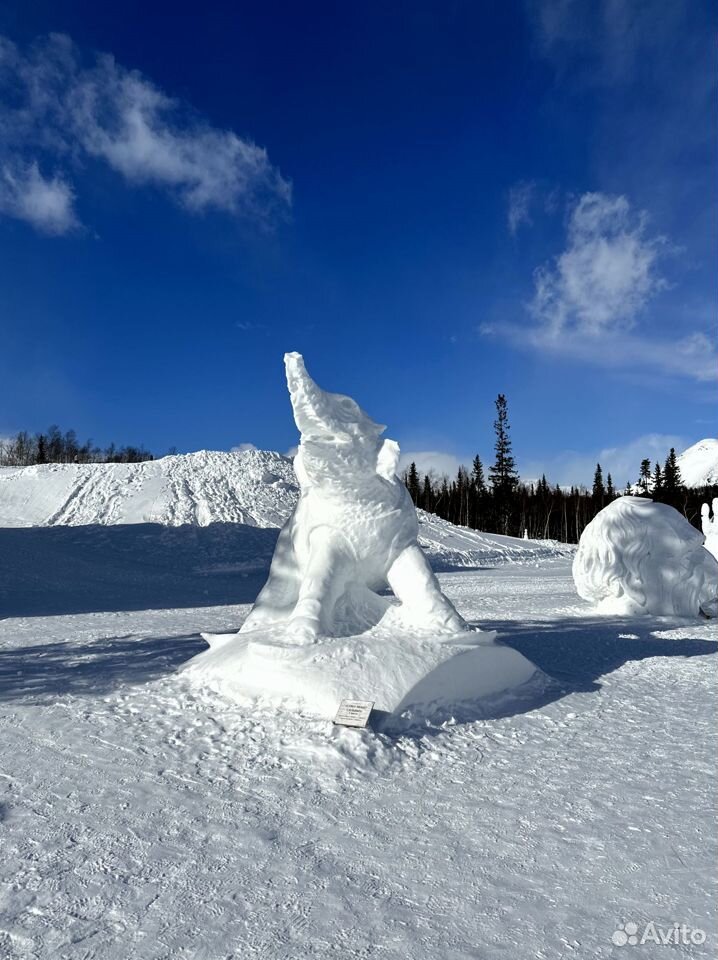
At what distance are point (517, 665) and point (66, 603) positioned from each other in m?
9.41

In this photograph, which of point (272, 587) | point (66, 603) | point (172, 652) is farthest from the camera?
point (66, 603)

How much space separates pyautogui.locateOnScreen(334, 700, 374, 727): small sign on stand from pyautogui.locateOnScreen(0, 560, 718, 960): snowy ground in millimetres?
73

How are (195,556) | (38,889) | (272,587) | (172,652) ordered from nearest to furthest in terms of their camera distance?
(38,889), (272,587), (172,652), (195,556)

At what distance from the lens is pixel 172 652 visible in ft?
20.6

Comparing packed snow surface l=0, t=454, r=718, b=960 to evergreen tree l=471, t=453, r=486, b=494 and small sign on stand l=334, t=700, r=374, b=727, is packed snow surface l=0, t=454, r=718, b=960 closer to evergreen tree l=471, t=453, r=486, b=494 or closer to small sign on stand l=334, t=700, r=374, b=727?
small sign on stand l=334, t=700, r=374, b=727

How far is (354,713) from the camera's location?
3.83 m

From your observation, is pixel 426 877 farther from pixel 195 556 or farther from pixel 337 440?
pixel 195 556

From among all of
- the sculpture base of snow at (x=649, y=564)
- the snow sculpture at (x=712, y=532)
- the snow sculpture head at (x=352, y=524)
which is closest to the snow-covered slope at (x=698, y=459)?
the snow sculpture at (x=712, y=532)

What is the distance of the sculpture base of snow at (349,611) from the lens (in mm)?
4152

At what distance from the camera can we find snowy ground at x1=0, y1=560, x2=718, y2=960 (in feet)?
6.94

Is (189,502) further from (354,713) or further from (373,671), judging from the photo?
(354,713)

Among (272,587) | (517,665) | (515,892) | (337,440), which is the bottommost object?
(515,892)

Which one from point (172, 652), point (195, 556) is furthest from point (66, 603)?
point (195, 556)

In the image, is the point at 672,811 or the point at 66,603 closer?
the point at 672,811
